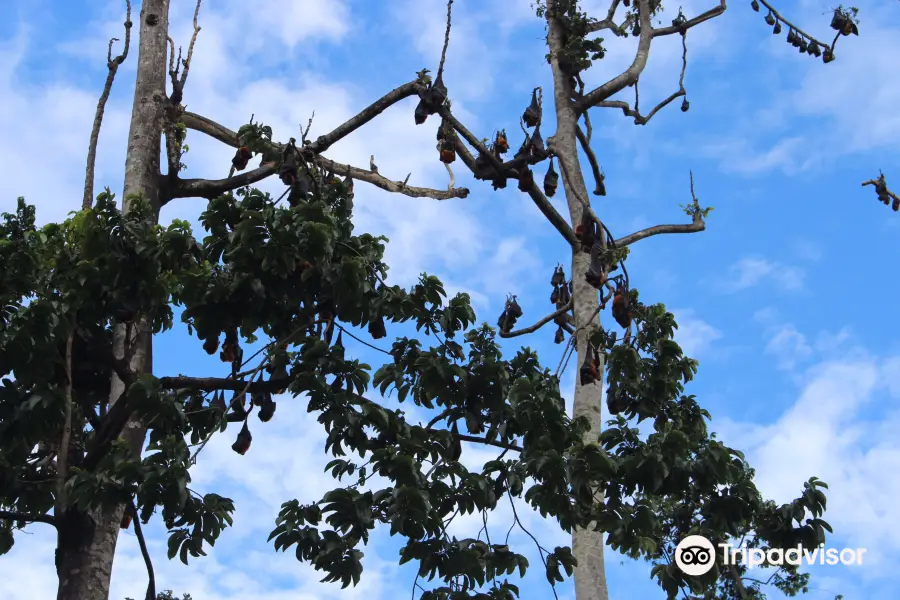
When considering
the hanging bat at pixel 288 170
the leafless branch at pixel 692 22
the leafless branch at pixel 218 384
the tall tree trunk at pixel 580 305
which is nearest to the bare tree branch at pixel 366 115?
the hanging bat at pixel 288 170

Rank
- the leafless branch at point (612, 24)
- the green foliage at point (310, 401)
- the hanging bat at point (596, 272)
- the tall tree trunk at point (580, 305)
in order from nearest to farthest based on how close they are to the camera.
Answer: the green foliage at point (310, 401), the hanging bat at point (596, 272), the tall tree trunk at point (580, 305), the leafless branch at point (612, 24)

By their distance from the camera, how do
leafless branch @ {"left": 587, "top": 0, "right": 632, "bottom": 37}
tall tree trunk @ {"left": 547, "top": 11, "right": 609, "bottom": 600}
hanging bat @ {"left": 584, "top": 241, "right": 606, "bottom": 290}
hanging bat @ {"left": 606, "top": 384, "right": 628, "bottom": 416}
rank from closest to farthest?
hanging bat @ {"left": 606, "top": 384, "right": 628, "bottom": 416} < hanging bat @ {"left": 584, "top": 241, "right": 606, "bottom": 290} < tall tree trunk @ {"left": 547, "top": 11, "right": 609, "bottom": 600} < leafless branch @ {"left": 587, "top": 0, "right": 632, "bottom": 37}

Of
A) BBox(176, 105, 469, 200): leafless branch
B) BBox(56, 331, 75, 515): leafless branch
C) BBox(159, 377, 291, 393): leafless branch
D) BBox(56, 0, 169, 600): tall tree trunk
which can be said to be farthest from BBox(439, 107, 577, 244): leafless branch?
BBox(56, 331, 75, 515): leafless branch

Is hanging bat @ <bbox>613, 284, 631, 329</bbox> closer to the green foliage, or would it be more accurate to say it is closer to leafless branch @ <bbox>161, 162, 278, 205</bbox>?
the green foliage

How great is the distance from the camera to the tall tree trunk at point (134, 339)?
743 cm

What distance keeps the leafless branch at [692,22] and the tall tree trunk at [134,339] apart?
696cm

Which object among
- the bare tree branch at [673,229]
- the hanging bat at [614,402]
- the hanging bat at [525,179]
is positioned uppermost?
the bare tree branch at [673,229]

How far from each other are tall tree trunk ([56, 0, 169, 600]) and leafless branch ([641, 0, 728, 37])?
6961mm

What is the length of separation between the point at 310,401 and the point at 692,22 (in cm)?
979

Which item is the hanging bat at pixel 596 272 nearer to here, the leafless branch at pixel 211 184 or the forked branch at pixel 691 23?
the leafless branch at pixel 211 184

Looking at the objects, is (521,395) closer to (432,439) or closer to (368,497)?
(432,439)

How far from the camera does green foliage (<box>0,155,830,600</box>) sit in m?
6.84

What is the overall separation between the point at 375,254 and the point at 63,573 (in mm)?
3069

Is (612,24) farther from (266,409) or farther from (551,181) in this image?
(266,409)
